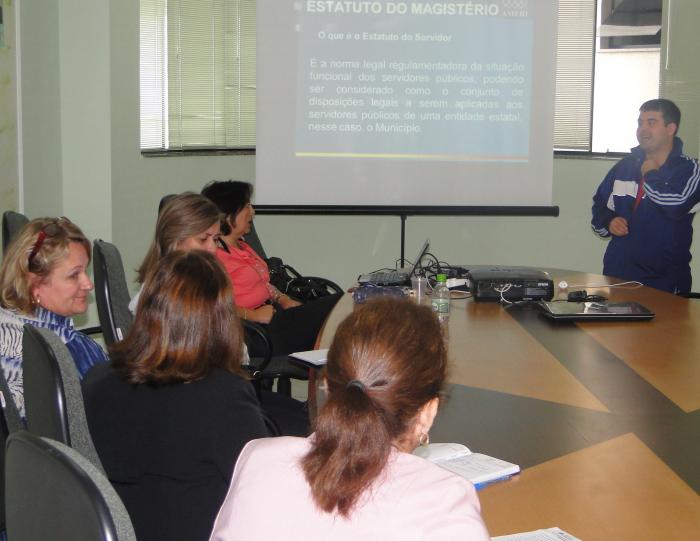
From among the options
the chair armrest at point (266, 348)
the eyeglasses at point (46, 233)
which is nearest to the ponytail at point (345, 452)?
the eyeglasses at point (46, 233)

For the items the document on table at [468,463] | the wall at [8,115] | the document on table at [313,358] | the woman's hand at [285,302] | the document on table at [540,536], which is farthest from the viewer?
the woman's hand at [285,302]

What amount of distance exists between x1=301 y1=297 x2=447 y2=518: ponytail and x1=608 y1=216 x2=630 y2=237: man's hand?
345 cm

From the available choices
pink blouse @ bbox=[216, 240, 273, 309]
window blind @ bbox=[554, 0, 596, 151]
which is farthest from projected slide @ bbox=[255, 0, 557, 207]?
pink blouse @ bbox=[216, 240, 273, 309]

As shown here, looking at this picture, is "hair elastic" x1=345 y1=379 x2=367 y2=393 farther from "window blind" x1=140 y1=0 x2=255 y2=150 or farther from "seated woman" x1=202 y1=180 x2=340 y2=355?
"window blind" x1=140 y1=0 x2=255 y2=150

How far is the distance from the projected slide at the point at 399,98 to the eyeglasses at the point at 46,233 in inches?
112

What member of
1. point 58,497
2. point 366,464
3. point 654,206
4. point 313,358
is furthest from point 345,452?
point 654,206

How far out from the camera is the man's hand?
14.9 ft

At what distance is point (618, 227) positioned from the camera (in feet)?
14.9

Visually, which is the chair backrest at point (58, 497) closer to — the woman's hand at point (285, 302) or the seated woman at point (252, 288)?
the seated woman at point (252, 288)

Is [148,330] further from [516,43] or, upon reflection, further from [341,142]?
[516,43]

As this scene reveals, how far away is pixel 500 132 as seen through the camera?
520 centimetres

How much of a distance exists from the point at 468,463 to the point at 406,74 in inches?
148

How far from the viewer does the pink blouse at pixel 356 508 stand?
1.11 metres

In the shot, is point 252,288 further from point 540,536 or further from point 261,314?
point 540,536
